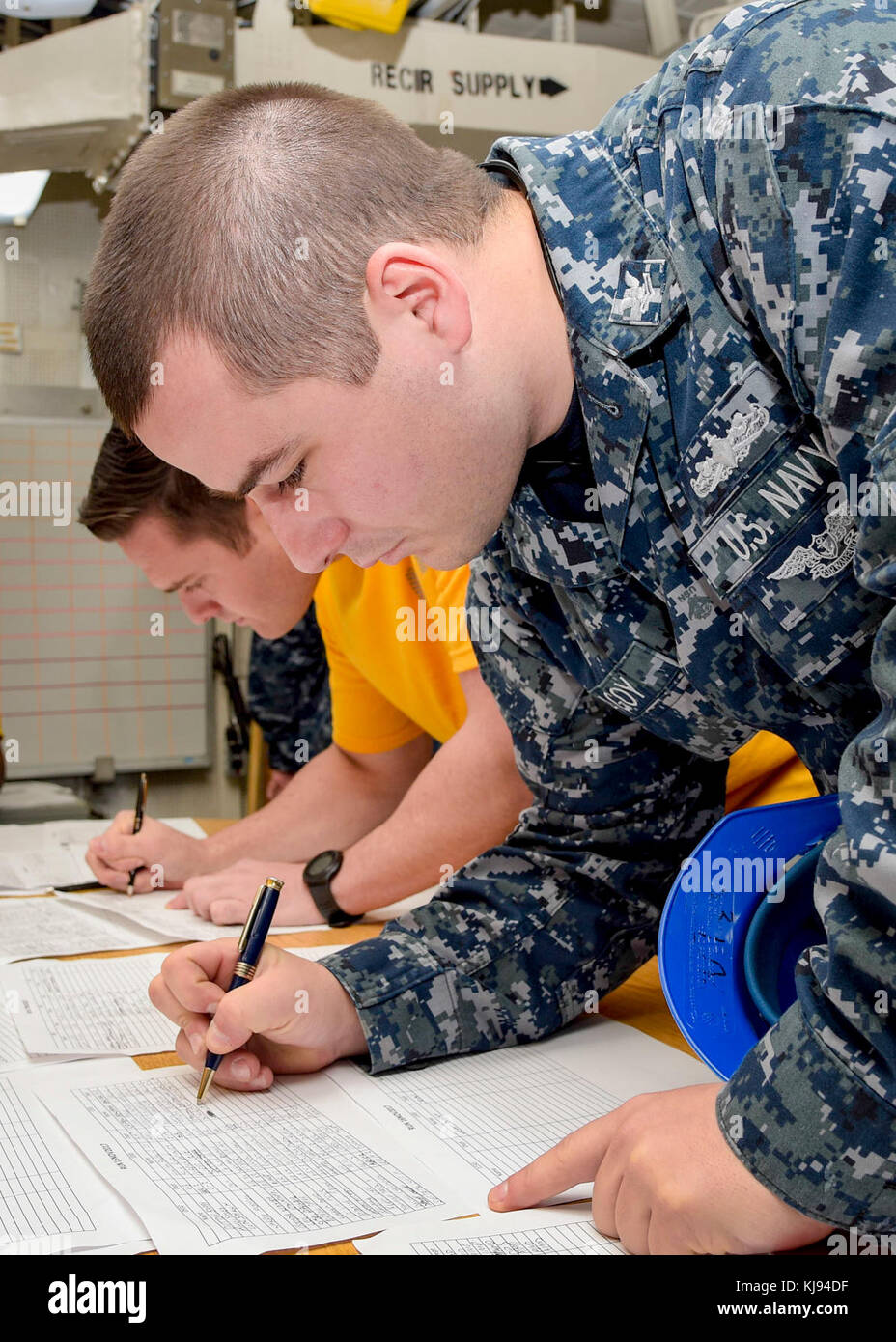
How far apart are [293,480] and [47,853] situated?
1.15 metres

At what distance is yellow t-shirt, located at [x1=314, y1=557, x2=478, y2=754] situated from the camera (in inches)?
55.5

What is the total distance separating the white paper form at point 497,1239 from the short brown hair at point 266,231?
0.46m

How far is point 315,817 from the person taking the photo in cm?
163

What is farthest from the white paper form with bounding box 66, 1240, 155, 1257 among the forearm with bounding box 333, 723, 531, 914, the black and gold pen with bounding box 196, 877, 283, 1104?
the forearm with bounding box 333, 723, 531, 914

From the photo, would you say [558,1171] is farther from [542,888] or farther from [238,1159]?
[542,888]

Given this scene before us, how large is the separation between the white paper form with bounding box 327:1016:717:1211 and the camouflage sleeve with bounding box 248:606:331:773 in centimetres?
159

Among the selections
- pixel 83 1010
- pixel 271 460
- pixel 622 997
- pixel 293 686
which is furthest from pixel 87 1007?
pixel 293 686

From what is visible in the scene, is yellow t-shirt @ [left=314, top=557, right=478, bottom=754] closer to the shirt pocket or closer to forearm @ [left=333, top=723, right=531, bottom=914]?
forearm @ [left=333, top=723, right=531, bottom=914]

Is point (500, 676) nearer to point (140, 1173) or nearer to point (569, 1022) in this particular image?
point (569, 1022)

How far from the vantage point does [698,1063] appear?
2.84 ft

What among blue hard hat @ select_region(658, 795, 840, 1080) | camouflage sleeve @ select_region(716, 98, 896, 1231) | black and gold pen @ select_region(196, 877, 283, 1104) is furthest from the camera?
black and gold pen @ select_region(196, 877, 283, 1104)

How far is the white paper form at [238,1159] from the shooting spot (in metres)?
0.63
